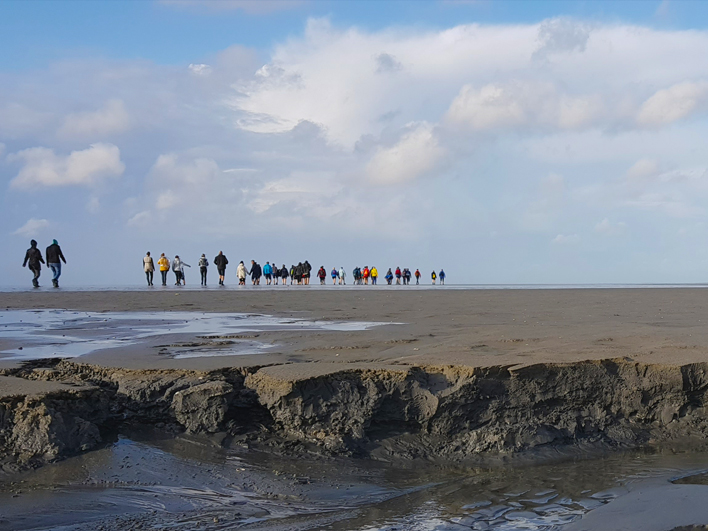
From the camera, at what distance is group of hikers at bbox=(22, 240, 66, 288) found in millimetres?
23422

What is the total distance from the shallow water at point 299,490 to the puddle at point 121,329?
74.6 inches

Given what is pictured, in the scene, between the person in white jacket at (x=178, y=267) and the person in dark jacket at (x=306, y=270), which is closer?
the person in white jacket at (x=178, y=267)

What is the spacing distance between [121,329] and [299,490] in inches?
214

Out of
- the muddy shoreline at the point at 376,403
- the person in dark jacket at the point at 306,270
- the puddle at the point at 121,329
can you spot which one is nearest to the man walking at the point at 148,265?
the person in dark jacket at the point at 306,270

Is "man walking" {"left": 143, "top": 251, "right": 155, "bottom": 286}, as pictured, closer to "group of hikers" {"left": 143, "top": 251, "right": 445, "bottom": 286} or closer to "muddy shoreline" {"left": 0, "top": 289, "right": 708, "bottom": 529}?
"group of hikers" {"left": 143, "top": 251, "right": 445, "bottom": 286}

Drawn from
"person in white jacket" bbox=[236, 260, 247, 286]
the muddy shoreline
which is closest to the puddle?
the muddy shoreline

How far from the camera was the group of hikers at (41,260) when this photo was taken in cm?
2342

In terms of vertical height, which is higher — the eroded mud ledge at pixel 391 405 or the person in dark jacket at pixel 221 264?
the person in dark jacket at pixel 221 264

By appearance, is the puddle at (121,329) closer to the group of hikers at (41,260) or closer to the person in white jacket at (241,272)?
the group of hikers at (41,260)

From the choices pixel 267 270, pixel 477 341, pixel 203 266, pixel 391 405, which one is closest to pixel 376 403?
pixel 391 405

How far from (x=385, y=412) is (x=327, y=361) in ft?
2.90

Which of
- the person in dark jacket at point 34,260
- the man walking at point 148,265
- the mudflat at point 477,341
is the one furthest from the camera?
the man walking at point 148,265

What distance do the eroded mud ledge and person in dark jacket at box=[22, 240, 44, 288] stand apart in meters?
20.7

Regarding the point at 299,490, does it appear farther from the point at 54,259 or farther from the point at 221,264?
the point at 221,264
